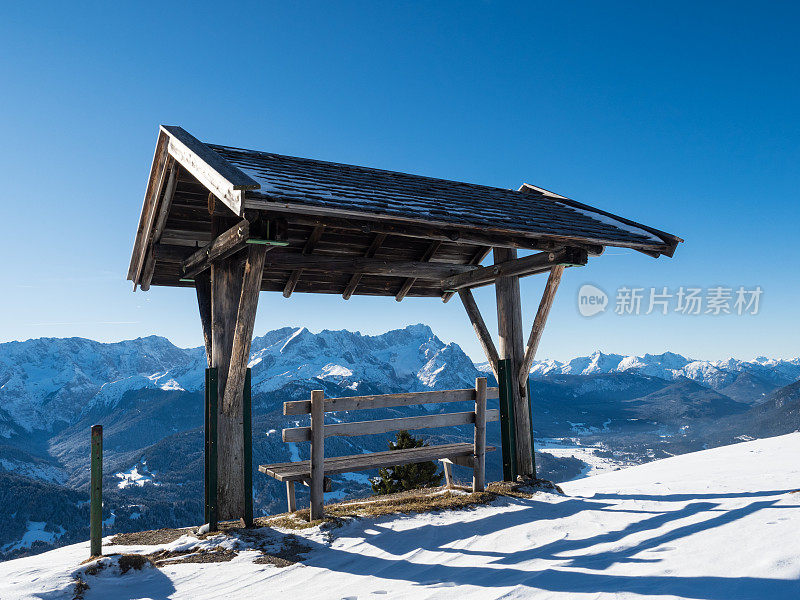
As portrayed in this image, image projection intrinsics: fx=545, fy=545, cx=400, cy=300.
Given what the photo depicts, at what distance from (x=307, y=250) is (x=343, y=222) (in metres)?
2.71

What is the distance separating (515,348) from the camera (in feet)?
30.4

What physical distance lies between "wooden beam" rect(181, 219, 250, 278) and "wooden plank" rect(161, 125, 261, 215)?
0.29 meters

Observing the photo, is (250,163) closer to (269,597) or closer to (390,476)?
(269,597)

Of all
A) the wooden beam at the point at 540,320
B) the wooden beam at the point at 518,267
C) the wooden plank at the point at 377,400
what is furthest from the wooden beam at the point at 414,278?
the wooden plank at the point at 377,400

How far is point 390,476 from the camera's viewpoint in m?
21.6

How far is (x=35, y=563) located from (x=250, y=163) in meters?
5.47

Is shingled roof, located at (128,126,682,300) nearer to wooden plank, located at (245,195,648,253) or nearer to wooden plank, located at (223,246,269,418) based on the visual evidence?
wooden plank, located at (245,195,648,253)

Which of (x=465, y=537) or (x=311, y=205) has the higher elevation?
(x=311, y=205)

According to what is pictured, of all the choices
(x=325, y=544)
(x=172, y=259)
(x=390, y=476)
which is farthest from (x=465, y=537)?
(x=390, y=476)

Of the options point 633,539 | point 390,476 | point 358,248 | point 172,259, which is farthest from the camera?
point 390,476

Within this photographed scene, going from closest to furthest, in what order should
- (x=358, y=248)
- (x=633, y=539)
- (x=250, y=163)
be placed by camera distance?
(x=633, y=539), (x=250, y=163), (x=358, y=248)

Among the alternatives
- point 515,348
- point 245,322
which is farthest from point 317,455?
point 515,348

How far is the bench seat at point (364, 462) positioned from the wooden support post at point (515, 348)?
0.71 meters

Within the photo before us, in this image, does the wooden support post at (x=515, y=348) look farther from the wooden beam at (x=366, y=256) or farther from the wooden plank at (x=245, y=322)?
the wooden plank at (x=245, y=322)
